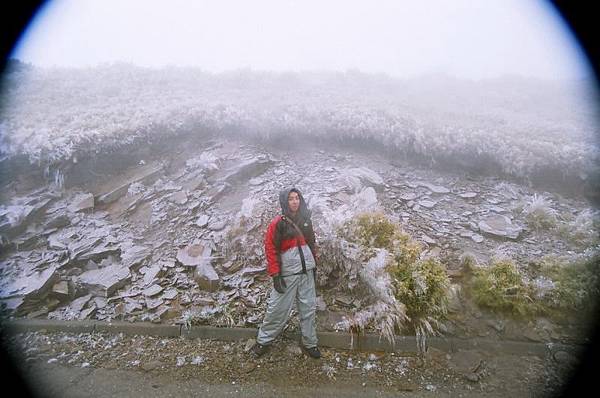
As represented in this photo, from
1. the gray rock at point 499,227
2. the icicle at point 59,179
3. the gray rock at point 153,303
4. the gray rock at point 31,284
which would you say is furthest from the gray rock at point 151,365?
the gray rock at point 499,227

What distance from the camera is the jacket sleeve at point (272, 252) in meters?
5.36

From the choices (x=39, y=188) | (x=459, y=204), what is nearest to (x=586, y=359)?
(x=459, y=204)

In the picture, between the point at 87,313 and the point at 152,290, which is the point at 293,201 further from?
the point at 87,313

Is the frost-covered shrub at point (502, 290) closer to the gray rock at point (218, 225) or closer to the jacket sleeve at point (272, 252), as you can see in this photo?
the jacket sleeve at point (272, 252)

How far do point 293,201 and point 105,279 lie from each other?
463cm

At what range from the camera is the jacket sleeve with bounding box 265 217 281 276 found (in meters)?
5.36

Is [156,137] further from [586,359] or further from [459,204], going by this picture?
[586,359]

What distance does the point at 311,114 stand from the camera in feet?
38.7

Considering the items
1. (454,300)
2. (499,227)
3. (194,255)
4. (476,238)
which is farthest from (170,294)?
(499,227)

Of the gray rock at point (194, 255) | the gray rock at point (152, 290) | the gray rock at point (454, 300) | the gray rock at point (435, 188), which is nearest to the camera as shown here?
the gray rock at point (454, 300)

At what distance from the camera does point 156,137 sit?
35.2 ft

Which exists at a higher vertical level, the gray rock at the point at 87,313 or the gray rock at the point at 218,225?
the gray rock at the point at 218,225

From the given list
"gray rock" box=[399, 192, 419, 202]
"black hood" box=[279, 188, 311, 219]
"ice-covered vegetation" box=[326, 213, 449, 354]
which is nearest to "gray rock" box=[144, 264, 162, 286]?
"black hood" box=[279, 188, 311, 219]

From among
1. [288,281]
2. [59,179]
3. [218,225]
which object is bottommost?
[288,281]
